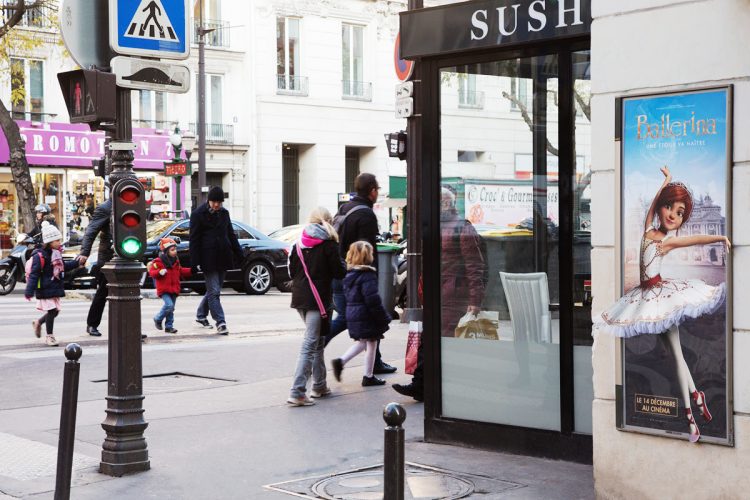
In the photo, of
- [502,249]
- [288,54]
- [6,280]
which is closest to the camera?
[502,249]

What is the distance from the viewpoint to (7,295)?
22641mm

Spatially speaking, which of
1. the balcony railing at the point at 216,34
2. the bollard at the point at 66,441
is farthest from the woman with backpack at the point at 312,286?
the balcony railing at the point at 216,34

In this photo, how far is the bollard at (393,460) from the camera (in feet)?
13.0

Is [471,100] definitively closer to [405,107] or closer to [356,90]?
[405,107]

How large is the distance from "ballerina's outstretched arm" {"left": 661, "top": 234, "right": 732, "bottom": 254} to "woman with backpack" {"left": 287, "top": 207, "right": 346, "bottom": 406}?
408cm

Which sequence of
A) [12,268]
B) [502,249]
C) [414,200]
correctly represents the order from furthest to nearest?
[12,268] → [414,200] → [502,249]

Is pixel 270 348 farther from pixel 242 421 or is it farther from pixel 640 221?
pixel 640 221

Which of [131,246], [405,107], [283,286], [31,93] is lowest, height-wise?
[283,286]

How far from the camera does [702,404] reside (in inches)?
217

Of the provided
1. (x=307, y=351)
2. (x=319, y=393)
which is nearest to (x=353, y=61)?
(x=319, y=393)

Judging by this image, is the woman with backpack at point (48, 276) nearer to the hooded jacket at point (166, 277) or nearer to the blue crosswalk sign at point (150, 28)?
the hooded jacket at point (166, 277)

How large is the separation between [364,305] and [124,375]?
3373 mm

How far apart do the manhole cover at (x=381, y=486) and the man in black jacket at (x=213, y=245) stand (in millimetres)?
7588

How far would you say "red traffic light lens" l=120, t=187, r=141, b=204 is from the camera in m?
6.96
